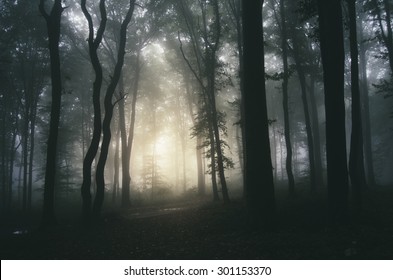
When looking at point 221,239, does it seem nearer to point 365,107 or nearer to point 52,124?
point 52,124

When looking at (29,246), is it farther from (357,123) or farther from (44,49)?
(44,49)

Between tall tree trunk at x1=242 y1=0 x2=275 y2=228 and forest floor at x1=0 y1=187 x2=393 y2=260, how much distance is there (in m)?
0.59

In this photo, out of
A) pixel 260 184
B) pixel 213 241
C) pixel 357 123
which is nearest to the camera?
pixel 213 241

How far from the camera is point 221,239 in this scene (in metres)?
8.50

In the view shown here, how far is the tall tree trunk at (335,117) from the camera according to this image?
8.58 metres

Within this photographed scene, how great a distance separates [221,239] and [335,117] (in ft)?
15.4

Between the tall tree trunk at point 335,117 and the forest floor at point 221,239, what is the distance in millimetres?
733

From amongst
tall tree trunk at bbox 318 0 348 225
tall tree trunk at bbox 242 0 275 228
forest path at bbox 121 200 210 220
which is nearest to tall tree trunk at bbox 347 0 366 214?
tall tree trunk at bbox 318 0 348 225

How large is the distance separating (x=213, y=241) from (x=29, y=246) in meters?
5.98

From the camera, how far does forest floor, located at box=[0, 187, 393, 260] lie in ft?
22.0

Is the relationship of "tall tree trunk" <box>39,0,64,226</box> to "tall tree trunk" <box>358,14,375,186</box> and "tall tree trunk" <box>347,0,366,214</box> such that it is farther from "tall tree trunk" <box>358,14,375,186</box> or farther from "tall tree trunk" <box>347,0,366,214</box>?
"tall tree trunk" <box>358,14,375,186</box>

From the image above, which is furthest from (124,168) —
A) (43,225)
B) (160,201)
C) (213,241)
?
(213,241)

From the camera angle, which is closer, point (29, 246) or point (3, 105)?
point (29, 246)

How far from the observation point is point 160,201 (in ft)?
80.1
